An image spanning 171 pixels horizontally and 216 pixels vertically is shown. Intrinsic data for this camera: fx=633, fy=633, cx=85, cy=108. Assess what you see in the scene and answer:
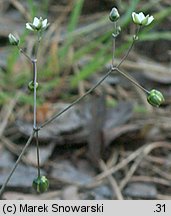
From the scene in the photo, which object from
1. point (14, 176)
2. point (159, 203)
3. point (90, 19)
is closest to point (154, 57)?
point (90, 19)

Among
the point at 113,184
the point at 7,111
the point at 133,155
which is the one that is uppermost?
the point at 7,111

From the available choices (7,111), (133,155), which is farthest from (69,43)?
(133,155)

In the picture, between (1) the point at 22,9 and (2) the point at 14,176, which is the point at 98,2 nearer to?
(1) the point at 22,9

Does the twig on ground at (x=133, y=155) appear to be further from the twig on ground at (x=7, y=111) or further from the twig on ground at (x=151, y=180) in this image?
the twig on ground at (x=7, y=111)

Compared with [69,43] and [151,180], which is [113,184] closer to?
[151,180]

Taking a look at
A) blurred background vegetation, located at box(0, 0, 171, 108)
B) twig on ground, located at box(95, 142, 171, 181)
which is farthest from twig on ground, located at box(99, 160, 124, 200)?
blurred background vegetation, located at box(0, 0, 171, 108)

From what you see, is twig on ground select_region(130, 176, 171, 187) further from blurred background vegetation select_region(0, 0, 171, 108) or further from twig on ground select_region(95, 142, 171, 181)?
blurred background vegetation select_region(0, 0, 171, 108)

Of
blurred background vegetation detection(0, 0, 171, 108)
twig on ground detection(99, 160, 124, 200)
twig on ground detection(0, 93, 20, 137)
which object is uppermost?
blurred background vegetation detection(0, 0, 171, 108)

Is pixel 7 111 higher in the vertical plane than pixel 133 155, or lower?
higher

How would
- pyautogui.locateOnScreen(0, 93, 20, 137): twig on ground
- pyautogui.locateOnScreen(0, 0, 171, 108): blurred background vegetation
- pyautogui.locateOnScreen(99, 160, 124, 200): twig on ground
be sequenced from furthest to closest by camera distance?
pyautogui.locateOnScreen(0, 0, 171, 108): blurred background vegetation, pyautogui.locateOnScreen(0, 93, 20, 137): twig on ground, pyautogui.locateOnScreen(99, 160, 124, 200): twig on ground

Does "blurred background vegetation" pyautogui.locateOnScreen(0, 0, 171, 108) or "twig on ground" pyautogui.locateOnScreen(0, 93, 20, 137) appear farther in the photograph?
"blurred background vegetation" pyautogui.locateOnScreen(0, 0, 171, 108)

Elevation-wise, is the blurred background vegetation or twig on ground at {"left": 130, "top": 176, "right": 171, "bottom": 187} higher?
the blurred background vegetation
